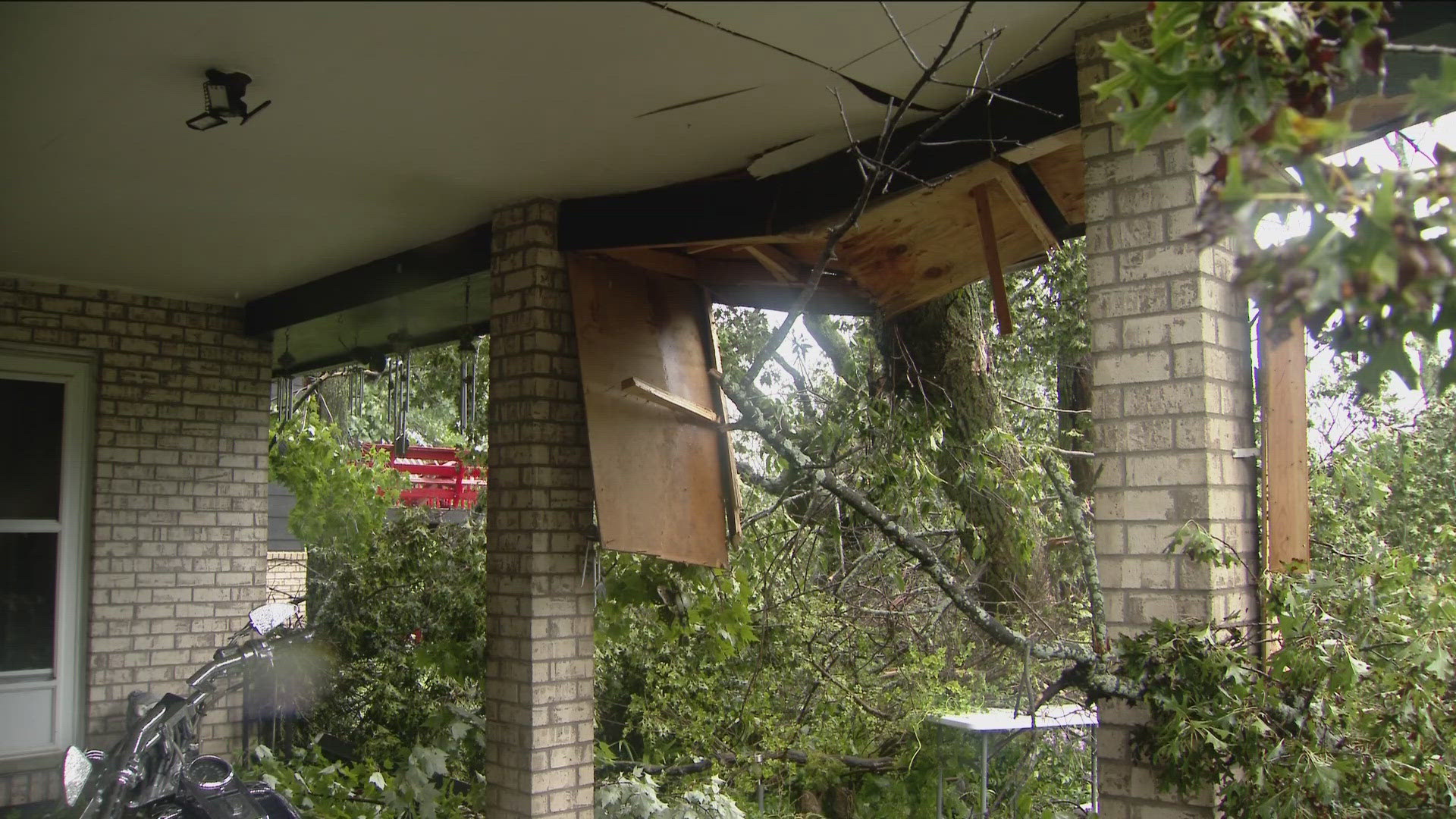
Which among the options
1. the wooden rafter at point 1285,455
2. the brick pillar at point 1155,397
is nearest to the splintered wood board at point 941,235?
the brick pillar at point 1155,397

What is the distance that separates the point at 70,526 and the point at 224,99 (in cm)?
356

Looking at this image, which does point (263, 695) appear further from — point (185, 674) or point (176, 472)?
point (176, 472)

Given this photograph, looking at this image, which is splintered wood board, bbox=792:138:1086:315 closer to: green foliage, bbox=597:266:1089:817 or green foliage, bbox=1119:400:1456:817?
green foliage, bbox=597:266:1089:817

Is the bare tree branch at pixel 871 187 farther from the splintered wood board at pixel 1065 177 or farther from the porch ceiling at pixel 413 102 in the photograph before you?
the splintered wood board at pixel 1065 177

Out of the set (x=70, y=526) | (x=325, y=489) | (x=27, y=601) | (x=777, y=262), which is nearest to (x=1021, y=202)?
(x=777, y=262)

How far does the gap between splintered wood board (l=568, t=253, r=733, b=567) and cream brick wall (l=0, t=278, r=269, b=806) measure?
299 cm

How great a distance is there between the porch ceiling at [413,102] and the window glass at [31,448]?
1216mm

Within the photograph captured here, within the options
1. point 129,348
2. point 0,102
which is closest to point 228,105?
point 0,102

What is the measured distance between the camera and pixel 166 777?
156 inches

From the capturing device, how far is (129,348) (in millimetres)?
6145

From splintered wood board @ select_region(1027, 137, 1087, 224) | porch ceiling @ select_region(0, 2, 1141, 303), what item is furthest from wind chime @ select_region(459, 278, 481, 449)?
splintered wood board @ select_region(1027, 137, 1087, 224)

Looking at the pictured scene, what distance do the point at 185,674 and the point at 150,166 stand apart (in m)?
3.19

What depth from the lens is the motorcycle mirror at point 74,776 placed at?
3742 mm

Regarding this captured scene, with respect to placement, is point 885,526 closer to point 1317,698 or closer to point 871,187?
point 871,187
